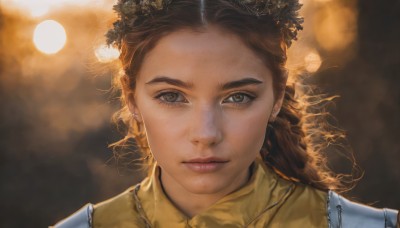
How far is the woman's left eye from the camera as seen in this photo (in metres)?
2.22

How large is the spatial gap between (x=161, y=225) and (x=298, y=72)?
0.71 metres

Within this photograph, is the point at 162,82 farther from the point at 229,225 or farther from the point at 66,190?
the point at 66,190

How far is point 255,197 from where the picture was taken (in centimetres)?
241

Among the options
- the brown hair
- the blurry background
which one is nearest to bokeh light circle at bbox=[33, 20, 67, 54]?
the blurry background

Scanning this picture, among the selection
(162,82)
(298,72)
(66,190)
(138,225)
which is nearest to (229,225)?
(138,225)

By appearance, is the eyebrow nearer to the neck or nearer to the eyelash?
the eyelash

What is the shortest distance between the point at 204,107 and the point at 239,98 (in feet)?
0.41

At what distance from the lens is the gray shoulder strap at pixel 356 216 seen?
239 centimetres

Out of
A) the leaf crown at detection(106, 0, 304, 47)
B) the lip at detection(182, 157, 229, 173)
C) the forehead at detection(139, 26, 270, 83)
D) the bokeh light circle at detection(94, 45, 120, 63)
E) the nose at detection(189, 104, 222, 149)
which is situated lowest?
the lip at detection(182, 157, 229, 173)

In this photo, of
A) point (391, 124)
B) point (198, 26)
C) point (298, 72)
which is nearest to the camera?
point (198, 26)

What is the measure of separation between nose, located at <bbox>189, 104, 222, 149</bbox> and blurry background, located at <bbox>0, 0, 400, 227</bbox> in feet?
A: 8.45

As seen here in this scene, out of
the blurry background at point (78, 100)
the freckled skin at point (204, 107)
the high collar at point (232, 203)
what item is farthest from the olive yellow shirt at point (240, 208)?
the blurry background at point (78, 100)

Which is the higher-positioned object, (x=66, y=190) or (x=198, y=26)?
(x=198, y=26)

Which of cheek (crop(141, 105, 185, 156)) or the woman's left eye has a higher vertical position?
the woman's left eye
